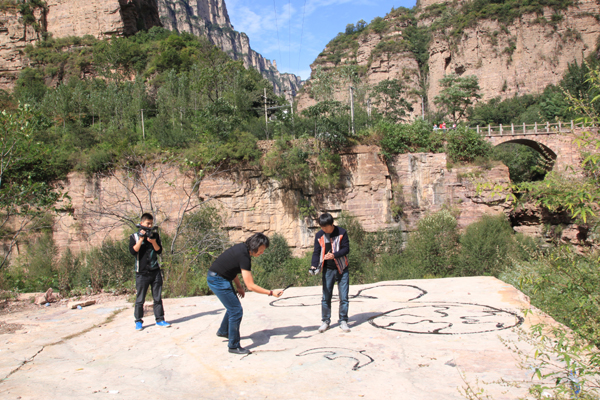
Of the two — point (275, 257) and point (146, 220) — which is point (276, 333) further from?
point (275, 257)

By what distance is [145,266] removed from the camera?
5.44 meters

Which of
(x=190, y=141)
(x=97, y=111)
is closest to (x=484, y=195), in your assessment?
(x=190, y=141)

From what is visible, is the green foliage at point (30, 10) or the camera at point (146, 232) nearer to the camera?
the camera at point (146, 232)

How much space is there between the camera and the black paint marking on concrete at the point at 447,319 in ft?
15.9

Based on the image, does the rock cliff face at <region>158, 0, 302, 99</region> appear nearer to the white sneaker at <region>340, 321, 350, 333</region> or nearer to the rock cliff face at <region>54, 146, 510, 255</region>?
the rock cliff face at <region>54, 146, 510, 255</region>

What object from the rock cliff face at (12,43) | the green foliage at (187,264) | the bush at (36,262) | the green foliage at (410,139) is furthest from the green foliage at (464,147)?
the rock cliff face at (12,43)

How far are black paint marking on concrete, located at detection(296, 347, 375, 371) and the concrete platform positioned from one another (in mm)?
21

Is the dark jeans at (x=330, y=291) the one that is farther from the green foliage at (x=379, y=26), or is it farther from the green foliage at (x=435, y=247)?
the green foliage at (x=379, y=26)

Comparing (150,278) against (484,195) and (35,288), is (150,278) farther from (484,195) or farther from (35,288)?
(484,195)

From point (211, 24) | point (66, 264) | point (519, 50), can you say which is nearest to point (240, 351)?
point (66, 264)

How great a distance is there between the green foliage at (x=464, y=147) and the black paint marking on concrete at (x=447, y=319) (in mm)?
12509

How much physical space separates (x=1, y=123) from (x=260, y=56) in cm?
17370

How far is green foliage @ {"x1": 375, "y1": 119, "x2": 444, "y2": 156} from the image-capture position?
17.4 meters

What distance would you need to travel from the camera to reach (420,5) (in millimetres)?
76812
